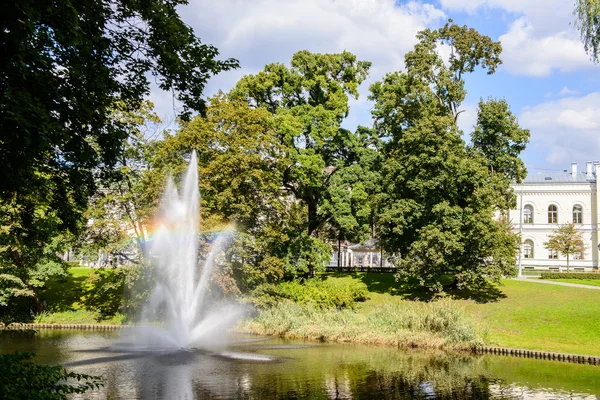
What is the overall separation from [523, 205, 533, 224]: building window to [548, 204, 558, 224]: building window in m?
2.21

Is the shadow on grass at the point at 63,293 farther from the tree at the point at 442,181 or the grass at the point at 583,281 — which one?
the grass at the point at 583,281

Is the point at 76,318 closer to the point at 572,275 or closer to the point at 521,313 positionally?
the point at 521,313

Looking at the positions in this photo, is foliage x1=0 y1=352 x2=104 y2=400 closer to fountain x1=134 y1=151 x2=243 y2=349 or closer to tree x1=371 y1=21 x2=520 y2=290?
fountain x1=134 y1=151 x2=243 y2=349

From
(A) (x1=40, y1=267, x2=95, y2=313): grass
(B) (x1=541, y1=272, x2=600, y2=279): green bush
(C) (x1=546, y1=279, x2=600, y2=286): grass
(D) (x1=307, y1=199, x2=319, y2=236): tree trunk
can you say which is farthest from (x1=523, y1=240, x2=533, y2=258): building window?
(A) (x1=40, y1=267, x2=95, y2=313): grass

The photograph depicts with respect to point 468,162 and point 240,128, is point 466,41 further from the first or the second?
point 240,128

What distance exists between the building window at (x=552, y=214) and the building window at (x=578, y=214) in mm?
2114

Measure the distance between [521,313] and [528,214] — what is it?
42.5 metres

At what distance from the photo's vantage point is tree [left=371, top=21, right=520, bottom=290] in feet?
119

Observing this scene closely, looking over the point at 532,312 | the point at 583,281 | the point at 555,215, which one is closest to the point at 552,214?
the point at 555,215

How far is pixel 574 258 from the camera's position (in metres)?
66.0

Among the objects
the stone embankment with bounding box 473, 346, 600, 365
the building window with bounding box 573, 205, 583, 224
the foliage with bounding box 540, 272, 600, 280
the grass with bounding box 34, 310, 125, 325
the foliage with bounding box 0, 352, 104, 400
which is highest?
the building window with bounding box 573, 205, 583, 224

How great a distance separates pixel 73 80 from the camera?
1120cm

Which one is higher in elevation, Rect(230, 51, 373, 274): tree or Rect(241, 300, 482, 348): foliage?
Rect(230, 51, 373, 274): tree

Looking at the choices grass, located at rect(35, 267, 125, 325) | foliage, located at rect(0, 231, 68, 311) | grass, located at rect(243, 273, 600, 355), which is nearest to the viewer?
grass, located at rect(243, 273, 600, 355)
